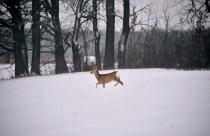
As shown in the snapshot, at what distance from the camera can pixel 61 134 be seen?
17.0 feet

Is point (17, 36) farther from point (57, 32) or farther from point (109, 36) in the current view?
point (109, 36)

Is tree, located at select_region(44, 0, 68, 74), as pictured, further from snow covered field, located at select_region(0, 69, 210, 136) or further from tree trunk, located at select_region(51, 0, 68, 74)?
snow covered field, located at select_region(0, 69, 210, 136)

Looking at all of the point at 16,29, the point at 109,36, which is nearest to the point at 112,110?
the point at 16,29

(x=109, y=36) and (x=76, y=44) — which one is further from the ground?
(x=109, y=36)

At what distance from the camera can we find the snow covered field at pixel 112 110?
5230 millimetres

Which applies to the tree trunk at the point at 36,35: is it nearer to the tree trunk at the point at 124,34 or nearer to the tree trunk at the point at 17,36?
the tree trunk at the point at 17,36

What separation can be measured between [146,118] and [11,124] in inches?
118

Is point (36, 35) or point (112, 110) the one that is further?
point (36, 35)

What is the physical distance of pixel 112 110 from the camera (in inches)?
250

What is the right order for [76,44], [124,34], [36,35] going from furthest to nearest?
[76,44] → [124,34] → [36,35]

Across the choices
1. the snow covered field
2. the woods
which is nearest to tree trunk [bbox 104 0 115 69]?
the woods

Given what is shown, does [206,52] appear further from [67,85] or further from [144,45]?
[67,85]

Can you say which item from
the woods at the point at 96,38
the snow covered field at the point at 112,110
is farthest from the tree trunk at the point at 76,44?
the snow covered field at the point at 112,110

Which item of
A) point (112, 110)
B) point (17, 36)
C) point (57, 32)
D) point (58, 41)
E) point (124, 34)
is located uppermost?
point (57, 32)
